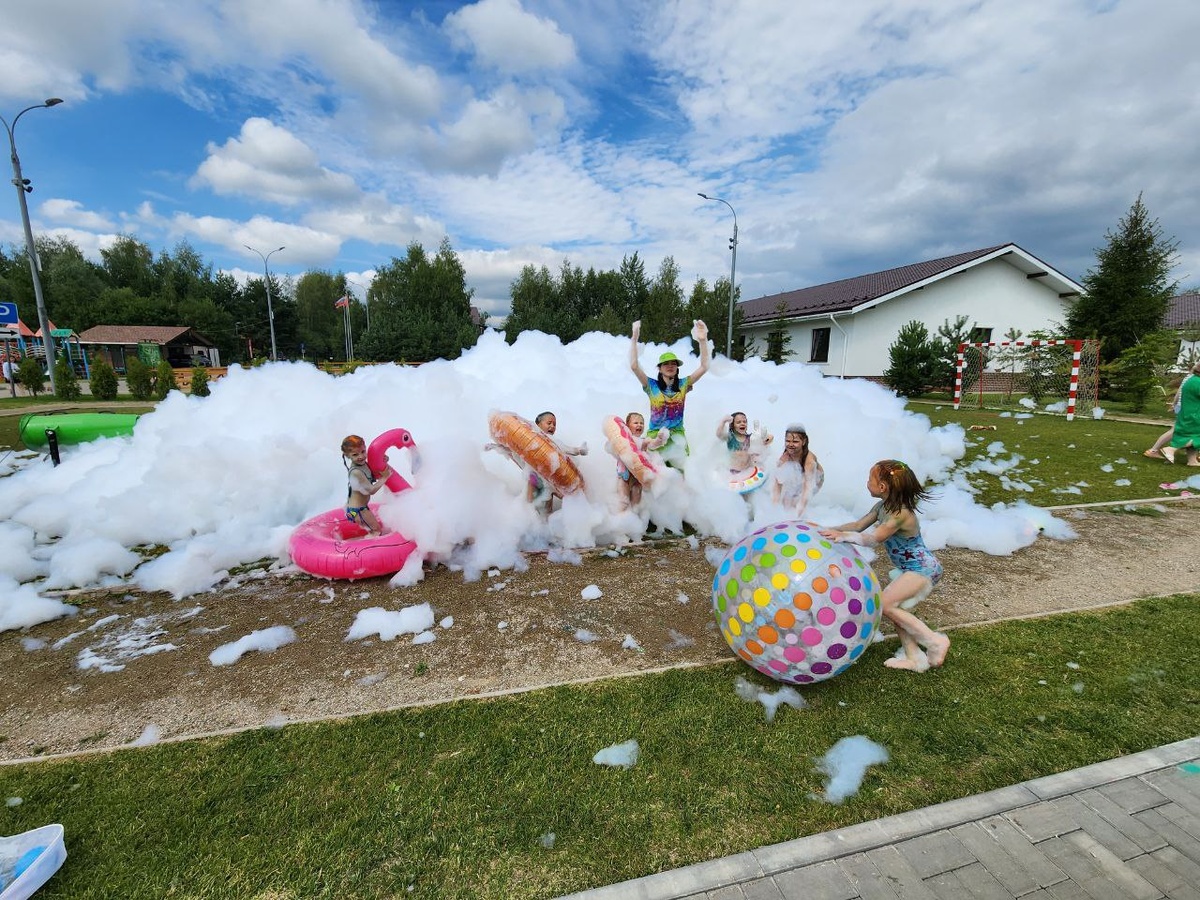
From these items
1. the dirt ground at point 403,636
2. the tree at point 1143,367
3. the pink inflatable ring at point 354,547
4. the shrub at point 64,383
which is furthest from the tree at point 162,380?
the tree at point 1143,367

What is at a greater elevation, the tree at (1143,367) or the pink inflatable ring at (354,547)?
the tree at (1143,367)

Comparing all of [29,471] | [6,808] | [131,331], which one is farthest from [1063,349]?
[131,331]

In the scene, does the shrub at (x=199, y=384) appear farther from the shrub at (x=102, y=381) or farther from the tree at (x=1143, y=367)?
the tree at (x=1143, y=367)

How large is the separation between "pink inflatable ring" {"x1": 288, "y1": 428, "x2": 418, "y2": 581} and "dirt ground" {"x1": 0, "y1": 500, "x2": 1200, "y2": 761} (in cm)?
18

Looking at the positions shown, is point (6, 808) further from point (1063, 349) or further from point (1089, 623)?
point (1063, 349)

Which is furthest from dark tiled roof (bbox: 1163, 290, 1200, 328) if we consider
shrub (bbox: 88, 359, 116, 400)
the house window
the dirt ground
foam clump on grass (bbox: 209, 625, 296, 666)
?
shrub (bbox: 88, 359, 116, 400)

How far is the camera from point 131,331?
47969 millimetres

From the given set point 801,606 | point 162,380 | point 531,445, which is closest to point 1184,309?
point 531,445

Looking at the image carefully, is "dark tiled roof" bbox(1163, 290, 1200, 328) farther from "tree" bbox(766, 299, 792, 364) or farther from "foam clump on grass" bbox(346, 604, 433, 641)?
"foam clump on grass" bbox(346, 604, 433, 641)

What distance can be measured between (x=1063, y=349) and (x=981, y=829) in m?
21.9

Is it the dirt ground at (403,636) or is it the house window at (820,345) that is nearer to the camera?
the dirt ground at (403,636)

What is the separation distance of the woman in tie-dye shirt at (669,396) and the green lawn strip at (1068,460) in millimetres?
4617

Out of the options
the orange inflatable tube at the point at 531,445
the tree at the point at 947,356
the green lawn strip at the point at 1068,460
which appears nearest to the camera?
the orange inflatable tube at the point at 531,445

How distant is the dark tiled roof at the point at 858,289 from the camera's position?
2520 centimetres
